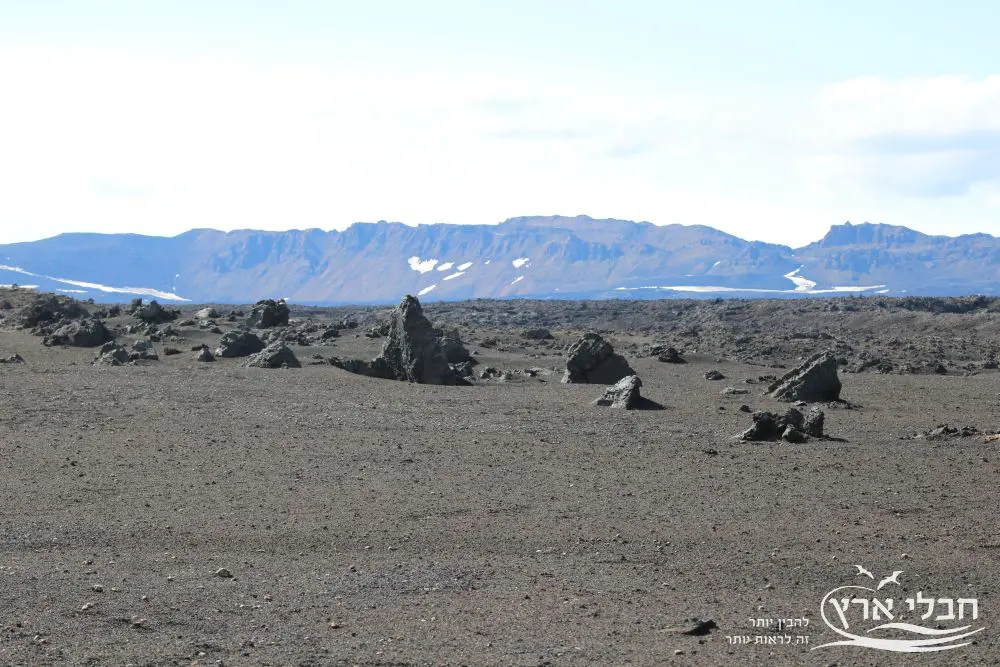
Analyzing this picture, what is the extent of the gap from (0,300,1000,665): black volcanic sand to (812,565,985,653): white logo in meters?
0.18

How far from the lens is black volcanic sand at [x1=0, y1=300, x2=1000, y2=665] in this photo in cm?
881

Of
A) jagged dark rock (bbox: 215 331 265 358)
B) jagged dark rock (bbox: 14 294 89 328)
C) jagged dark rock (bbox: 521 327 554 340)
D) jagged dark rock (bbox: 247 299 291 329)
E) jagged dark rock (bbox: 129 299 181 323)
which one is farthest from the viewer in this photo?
jagged dark rock (bbox: 521 327 554 340)

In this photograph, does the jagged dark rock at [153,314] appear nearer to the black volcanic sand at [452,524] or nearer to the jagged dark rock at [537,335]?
Result: the jagged dark rock at [537,335]

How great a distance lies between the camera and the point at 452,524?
41.8ft

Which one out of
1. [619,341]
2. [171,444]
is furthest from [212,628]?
[619,341]

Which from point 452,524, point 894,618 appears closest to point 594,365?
point 452,524

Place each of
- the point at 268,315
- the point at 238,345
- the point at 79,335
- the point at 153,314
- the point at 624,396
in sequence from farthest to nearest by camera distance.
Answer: the point at 268,315
the point at 153,314
the point at 79,335
the point at 238,345
the point at 624,396

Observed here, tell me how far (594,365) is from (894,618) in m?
18.3

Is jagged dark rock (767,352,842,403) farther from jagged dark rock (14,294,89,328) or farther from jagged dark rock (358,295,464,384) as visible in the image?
jagged dark rock (14,294,89,328)

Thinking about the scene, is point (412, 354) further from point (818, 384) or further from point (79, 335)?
point (79, 335)

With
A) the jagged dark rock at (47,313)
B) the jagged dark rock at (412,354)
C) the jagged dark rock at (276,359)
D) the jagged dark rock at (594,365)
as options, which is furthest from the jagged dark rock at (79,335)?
the jagged dark rock at (594,365)

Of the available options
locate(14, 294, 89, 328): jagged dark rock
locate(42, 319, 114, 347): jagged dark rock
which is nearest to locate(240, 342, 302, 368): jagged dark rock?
locate(42, 319, 114, 347): jagged dark rock

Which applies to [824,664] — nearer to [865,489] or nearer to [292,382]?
[865,489]

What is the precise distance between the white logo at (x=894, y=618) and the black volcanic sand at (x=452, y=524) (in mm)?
176
